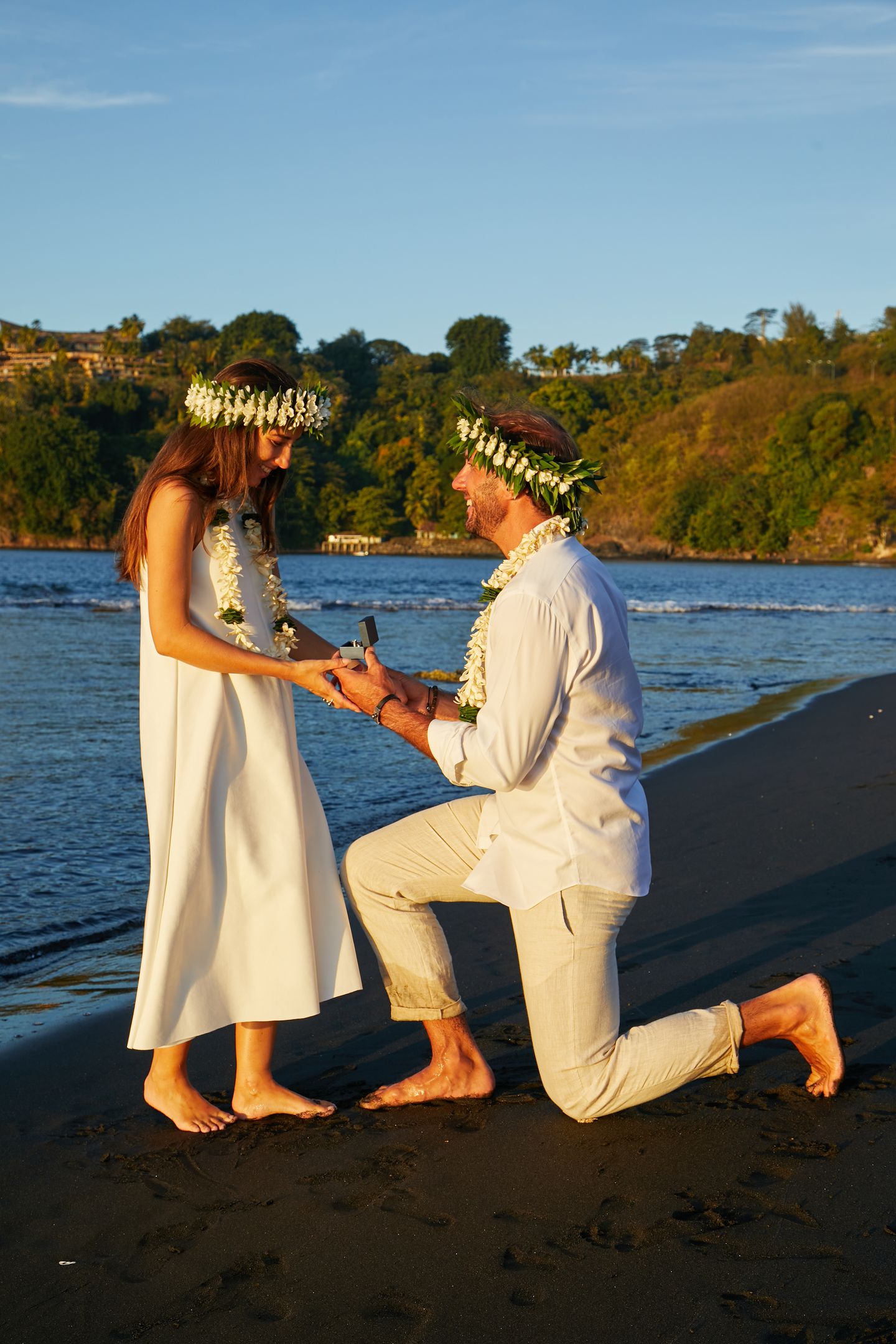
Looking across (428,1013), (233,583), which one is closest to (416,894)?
(428,1013)

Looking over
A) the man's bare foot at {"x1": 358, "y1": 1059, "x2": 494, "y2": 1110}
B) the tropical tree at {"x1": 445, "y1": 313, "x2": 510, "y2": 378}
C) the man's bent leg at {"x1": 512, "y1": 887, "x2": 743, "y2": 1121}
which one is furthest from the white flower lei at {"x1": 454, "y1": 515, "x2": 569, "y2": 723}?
the tropical tree at {"x1": 445, "y1": 313, "x2": 510, "y2": 378}

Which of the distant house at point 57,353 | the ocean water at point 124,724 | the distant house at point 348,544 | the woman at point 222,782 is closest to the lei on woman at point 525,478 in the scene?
the woman at point 222,782

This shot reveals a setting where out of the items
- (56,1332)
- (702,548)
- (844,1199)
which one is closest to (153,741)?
(56,1332)

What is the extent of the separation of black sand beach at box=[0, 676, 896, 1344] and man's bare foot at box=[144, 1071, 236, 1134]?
0.17 feet

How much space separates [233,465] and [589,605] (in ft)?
3.75

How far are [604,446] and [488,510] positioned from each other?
447ft

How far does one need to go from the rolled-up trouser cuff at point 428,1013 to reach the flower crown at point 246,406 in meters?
1.74

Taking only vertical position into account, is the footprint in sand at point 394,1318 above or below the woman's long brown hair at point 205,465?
below

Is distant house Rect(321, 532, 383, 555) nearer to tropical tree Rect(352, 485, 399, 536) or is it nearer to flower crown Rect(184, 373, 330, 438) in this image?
tropical tree Rect(352, 485, 399, 536)

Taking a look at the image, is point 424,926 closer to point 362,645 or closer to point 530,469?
point 362,645

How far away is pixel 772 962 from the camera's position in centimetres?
450

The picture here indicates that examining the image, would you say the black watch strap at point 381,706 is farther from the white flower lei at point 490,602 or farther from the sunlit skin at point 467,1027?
the white flower lei at point 490,602

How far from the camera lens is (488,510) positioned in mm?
3350

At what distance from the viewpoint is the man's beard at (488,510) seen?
3.32 metres
